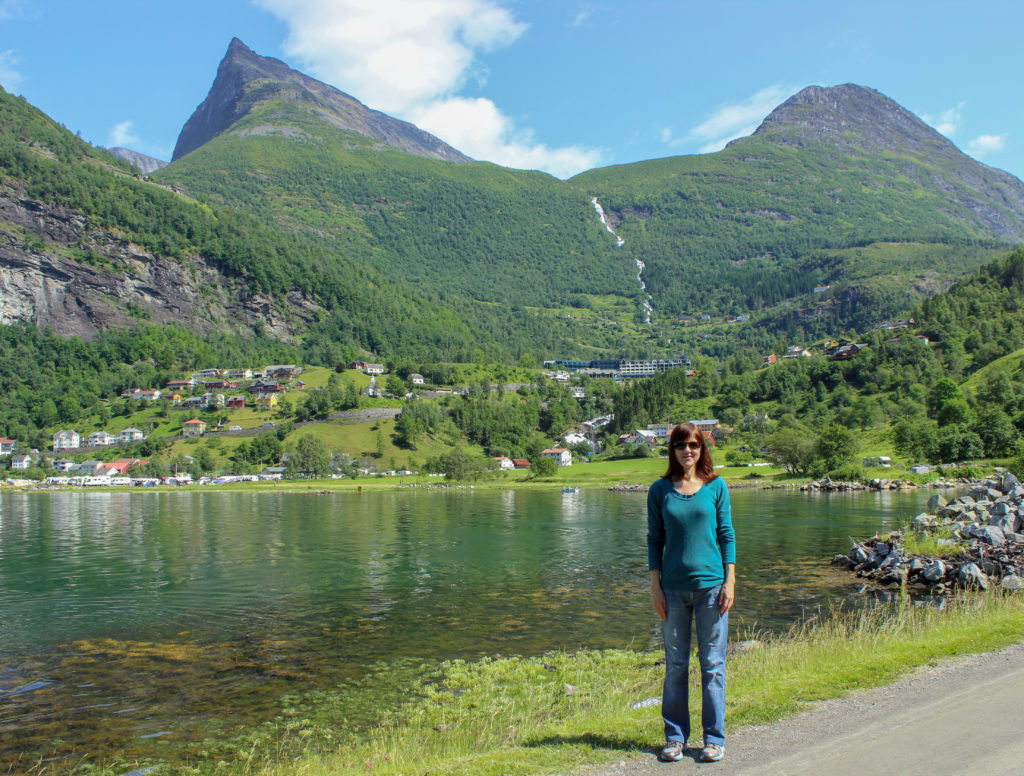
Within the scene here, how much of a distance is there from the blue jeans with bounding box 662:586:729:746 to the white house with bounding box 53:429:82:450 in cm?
20366

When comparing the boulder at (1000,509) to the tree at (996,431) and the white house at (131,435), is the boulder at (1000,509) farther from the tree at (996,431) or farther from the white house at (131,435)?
the white house at (131,435)

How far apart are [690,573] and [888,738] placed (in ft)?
10.2

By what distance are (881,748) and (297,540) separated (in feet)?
144

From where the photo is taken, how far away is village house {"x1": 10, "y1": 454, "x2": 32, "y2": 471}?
164 m

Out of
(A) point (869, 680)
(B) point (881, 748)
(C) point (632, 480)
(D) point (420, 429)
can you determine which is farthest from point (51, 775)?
(D) point (420, 429)

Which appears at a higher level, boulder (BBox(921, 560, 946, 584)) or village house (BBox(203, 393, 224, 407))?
village house (BBox(203, 393, 224, 407))

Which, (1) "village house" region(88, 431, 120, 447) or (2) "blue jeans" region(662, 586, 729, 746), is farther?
(1) "village house" region(88, 431, 120, 447)

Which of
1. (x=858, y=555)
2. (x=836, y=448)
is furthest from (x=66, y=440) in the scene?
(x=858, y=555)

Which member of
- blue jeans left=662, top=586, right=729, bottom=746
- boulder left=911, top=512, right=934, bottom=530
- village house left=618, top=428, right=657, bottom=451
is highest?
blue jeans left=662, top=586, right=729, bottom=746

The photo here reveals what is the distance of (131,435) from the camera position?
17500 cm

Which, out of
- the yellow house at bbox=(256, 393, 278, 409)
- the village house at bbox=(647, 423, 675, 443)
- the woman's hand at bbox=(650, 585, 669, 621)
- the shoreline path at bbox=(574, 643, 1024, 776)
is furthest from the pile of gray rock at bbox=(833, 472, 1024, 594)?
the yellow house at bbox=(256, 393, 278, 409)

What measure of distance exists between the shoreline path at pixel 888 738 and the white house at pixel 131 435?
189 metres

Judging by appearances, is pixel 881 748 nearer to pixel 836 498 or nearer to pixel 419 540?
pixel 419 540

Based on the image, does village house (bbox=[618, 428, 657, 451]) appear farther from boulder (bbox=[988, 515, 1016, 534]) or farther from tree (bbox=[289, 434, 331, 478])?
boulder (bbox=[988, 515, 1016, 534])
